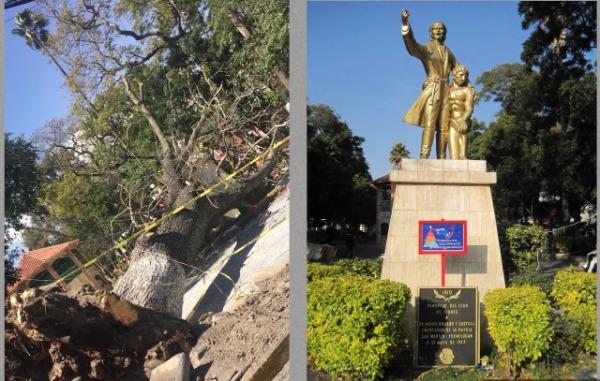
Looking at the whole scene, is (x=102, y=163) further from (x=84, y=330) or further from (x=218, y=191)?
(x=84, y=330)

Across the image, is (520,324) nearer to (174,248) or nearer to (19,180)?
(174,248)

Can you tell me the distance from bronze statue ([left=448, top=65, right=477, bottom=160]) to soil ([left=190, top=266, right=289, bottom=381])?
3.05 metres

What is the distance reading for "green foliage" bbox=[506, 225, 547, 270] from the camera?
29.7ft

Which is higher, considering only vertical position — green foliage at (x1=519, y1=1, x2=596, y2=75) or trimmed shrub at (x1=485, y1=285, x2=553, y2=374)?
green foliage at (x1=519, y1=1, x2=596, y2=75)

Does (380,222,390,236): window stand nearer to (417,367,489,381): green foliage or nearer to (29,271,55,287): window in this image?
(417,367,489,381): green foliage

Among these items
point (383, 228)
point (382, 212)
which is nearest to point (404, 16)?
point (382, 212)

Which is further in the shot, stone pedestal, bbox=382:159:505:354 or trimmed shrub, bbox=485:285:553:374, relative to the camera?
stone pedestal, bbox=382:159:505:354

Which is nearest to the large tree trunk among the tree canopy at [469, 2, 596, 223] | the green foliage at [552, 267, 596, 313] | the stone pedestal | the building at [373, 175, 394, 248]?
the stone pedestal

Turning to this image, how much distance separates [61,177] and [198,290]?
1794 millimetres

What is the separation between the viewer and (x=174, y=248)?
A: 17.0ft

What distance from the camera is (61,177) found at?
5.19 metres

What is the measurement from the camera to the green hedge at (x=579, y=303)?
5.51 meters

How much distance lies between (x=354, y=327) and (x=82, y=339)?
2.62 meters

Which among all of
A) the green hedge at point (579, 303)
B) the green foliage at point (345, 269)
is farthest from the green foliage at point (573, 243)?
the green hedge at point (579, 303)
